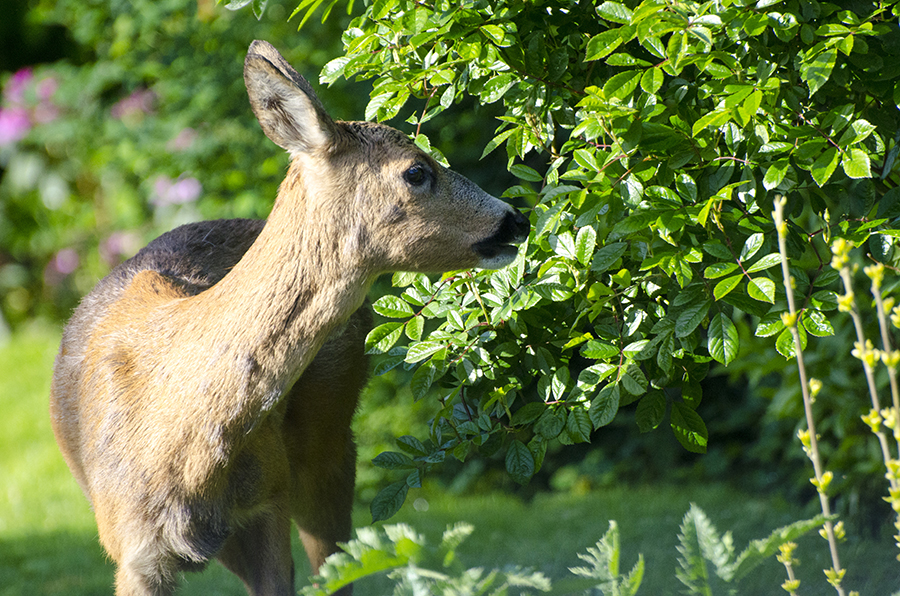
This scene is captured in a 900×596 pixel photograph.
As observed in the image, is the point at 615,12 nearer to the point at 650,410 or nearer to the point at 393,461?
the point at 650,410

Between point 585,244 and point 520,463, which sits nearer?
point 585,244

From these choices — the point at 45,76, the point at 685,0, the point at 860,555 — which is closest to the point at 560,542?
the point at 860,555

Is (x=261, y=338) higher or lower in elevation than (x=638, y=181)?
lower

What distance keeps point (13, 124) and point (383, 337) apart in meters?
8.15

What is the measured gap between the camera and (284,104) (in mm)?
2920

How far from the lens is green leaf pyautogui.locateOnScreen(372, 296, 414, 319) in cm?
303

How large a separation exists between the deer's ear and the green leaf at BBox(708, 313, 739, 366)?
132cm

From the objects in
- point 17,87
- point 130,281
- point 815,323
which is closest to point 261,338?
point 130,281

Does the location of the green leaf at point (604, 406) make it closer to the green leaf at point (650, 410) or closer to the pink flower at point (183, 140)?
the green leaf at point (650, 410)

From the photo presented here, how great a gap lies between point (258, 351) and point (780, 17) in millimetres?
1752

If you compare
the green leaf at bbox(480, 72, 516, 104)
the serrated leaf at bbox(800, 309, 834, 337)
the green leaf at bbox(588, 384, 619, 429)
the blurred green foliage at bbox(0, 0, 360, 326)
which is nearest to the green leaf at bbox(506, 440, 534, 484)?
the green leaf at bbox(588, 384, 619, 429)

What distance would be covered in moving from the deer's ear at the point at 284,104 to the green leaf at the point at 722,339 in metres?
1.32

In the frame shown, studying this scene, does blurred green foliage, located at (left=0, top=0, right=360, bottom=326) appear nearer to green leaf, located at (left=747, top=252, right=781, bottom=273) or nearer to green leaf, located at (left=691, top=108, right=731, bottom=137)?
green leaf, located at (left=691, top=108, right=731, bottom=137)

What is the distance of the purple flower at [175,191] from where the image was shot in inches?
294
